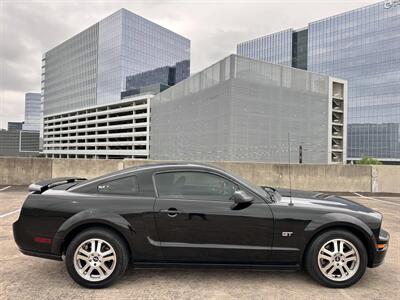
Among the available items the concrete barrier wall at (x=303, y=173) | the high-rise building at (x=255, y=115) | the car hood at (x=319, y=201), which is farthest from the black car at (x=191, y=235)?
the high-rise building at (x=255, y=115)

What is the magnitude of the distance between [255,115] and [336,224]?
139ft

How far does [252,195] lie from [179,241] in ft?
3.20

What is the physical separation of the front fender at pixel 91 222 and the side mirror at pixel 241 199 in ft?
3.87

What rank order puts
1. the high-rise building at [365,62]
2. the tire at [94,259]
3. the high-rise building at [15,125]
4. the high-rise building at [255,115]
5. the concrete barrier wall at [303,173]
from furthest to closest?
the high-rise building at [15,125], the high-rise building at [365,62], the high-rise building at [255,115], the concrete barrier wall at [303,173], the tire at [94,259]

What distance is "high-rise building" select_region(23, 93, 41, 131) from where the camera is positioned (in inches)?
6821

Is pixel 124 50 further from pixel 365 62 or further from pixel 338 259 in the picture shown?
pixel 338 259

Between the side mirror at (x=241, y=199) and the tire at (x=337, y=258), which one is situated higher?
the side mirror at (x=241, y=199)

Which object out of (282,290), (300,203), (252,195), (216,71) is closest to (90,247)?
(252,195)

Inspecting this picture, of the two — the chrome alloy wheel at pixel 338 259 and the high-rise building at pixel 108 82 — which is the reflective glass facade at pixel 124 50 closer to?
the high-rise building at pixel 108 82

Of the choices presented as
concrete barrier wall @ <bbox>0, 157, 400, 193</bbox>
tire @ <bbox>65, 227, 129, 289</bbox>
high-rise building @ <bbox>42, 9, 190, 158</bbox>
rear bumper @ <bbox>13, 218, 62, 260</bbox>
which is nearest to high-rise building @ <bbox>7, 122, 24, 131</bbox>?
high-rise building @ <bbox>42, 9, 190, 158</bbox>

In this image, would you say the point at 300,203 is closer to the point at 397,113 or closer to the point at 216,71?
the point at 216,71

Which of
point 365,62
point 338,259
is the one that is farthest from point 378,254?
point 365,62

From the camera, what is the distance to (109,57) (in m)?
97.2

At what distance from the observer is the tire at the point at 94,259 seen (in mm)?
3361
